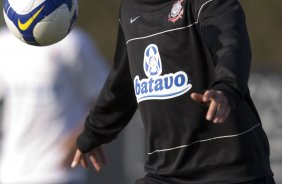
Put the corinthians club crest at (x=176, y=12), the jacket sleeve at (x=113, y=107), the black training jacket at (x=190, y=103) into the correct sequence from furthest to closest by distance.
Result: the jacket sleeve at (x=113, y=107)
the corinthians club crest at (x=176, y=12)
the black training jacket at (x=190, y=103)

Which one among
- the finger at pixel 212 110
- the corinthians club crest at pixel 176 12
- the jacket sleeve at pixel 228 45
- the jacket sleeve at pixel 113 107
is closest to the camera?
the finger at pixel 212 110

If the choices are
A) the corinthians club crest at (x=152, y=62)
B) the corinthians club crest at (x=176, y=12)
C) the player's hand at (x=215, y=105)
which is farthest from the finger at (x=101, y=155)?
the player's hand at (x=215, y=105)

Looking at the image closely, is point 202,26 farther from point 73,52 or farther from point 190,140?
point 73,52

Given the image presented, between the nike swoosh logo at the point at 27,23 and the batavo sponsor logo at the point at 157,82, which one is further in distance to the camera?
the nike swoosh logo at the point at 27,23

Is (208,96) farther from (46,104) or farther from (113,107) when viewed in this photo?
(46,104)

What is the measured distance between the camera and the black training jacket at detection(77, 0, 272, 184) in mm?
4008

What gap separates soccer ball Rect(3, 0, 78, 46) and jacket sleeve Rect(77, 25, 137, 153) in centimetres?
31

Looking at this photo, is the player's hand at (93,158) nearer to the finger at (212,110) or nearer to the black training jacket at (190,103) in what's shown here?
the black training jacket at (190,103)

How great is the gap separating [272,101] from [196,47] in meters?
4.93

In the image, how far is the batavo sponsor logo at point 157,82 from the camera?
4.12 meters

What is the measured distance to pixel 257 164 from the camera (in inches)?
161

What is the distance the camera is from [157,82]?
4.20 m

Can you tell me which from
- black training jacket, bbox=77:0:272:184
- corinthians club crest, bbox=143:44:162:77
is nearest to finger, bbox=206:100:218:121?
black training jacket, bbox=77:0:272:184

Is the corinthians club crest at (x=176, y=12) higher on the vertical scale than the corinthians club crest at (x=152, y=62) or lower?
higher
